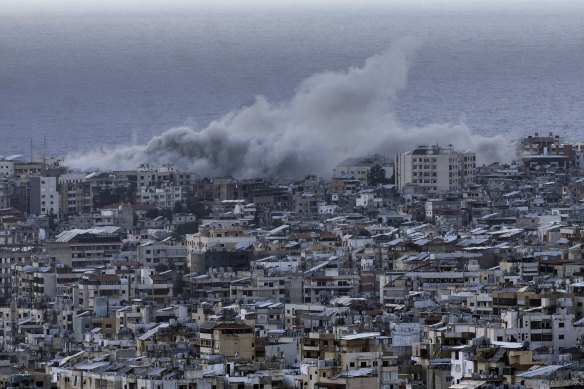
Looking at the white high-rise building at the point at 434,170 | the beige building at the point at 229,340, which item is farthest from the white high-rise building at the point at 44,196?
the beige building at the point at 229,340

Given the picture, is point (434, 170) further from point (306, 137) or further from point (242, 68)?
point (242, 68)

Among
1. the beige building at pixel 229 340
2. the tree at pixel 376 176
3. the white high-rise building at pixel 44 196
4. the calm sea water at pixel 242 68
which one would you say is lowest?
the beige building at pixel 229 340

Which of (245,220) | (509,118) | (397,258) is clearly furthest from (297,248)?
(509,118)

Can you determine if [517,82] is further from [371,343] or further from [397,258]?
[371,343]

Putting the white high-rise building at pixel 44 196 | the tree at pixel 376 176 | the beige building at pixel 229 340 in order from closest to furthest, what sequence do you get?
the beige building at pixel 229 340, the white high-rise building at pixel 44 196, the tree at pixel 376 176

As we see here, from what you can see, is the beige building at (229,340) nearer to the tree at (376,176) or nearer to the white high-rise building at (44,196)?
the white high-rise building at (44,196)
